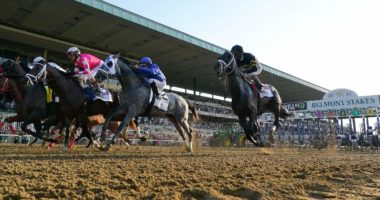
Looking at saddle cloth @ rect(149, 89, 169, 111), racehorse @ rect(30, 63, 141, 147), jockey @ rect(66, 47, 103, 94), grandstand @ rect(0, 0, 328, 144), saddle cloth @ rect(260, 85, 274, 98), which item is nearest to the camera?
jockey @ rect(66, 47, 103, 94)

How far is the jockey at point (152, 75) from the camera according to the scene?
10031 millimetres

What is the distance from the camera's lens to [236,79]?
10.1 metres

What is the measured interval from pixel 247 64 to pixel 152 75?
9.28ft

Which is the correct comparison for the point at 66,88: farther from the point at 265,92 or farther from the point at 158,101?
the point at 265,92

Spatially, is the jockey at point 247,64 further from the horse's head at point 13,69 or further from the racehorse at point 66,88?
the horse's head at point 13,69

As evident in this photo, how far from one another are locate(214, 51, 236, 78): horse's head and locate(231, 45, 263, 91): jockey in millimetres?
476

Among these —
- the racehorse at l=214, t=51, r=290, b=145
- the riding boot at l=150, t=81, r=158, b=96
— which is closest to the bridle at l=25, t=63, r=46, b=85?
the riding boot at l=150, t=81, r=158, b=96

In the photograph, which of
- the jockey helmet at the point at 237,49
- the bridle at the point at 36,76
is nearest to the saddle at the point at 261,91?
the jockey helmet at the point at 237,49

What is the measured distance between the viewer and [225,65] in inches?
392

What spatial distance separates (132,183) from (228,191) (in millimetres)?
1066

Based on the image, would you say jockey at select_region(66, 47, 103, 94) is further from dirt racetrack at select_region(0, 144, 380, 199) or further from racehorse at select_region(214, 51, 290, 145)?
dirt racetrack at select_region(0, 144, 380, 199)

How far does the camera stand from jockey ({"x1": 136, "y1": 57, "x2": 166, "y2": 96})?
1003 cm

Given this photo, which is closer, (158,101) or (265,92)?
(158,101)

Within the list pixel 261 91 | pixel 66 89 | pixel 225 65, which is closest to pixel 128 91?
pixel 66 89
